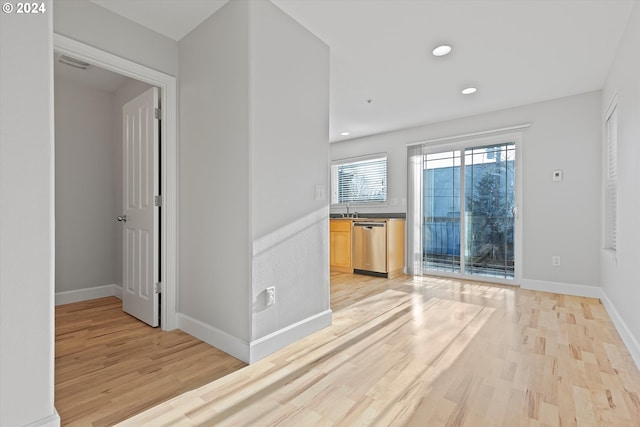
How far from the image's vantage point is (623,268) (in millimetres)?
2508

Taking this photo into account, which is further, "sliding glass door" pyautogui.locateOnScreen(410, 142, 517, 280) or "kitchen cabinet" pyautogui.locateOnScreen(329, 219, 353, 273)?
"kitchen cabinet" pyautogui.locateOnScreen(329, 219, 353, 273)

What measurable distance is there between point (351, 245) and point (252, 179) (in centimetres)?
328

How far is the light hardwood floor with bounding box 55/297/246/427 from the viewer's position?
156 centimetres

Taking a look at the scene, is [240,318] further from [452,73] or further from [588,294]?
[588,294]

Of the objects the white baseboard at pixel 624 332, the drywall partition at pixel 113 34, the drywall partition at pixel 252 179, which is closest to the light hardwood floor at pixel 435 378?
the white baseboard at pixel 624 332

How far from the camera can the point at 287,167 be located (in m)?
2.31

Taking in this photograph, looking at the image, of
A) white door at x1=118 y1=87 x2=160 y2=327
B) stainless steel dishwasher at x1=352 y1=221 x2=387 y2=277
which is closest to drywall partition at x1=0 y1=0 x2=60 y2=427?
white door at x1=118 y1=87 x2=160 y2=327

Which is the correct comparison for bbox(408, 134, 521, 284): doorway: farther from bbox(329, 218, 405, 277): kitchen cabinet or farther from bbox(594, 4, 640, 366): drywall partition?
bbox(594, 4, 640, 366): drywall partition

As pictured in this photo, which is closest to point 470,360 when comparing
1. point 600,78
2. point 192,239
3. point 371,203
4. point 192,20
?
point 192,239

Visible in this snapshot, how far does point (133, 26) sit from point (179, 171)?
1129 millimetres

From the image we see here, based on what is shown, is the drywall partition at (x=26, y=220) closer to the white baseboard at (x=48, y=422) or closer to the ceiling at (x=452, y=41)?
the white baseboard at (x=48, y=422)

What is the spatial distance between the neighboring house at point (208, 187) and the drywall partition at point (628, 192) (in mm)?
14

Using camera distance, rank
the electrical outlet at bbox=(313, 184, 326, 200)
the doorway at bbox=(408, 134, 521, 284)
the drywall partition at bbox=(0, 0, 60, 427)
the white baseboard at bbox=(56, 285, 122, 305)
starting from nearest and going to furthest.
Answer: the drywall partition at bbox=(0, 0, 60, 427) < the electrical outlet at bbox=(313, 184, 326, 200) < the white baseboard at bbox=(56, 285, 122, 305) < the doorway at bbox=(408, 134, 521, 284)

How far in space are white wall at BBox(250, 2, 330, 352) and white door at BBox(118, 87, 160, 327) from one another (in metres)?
1.10
